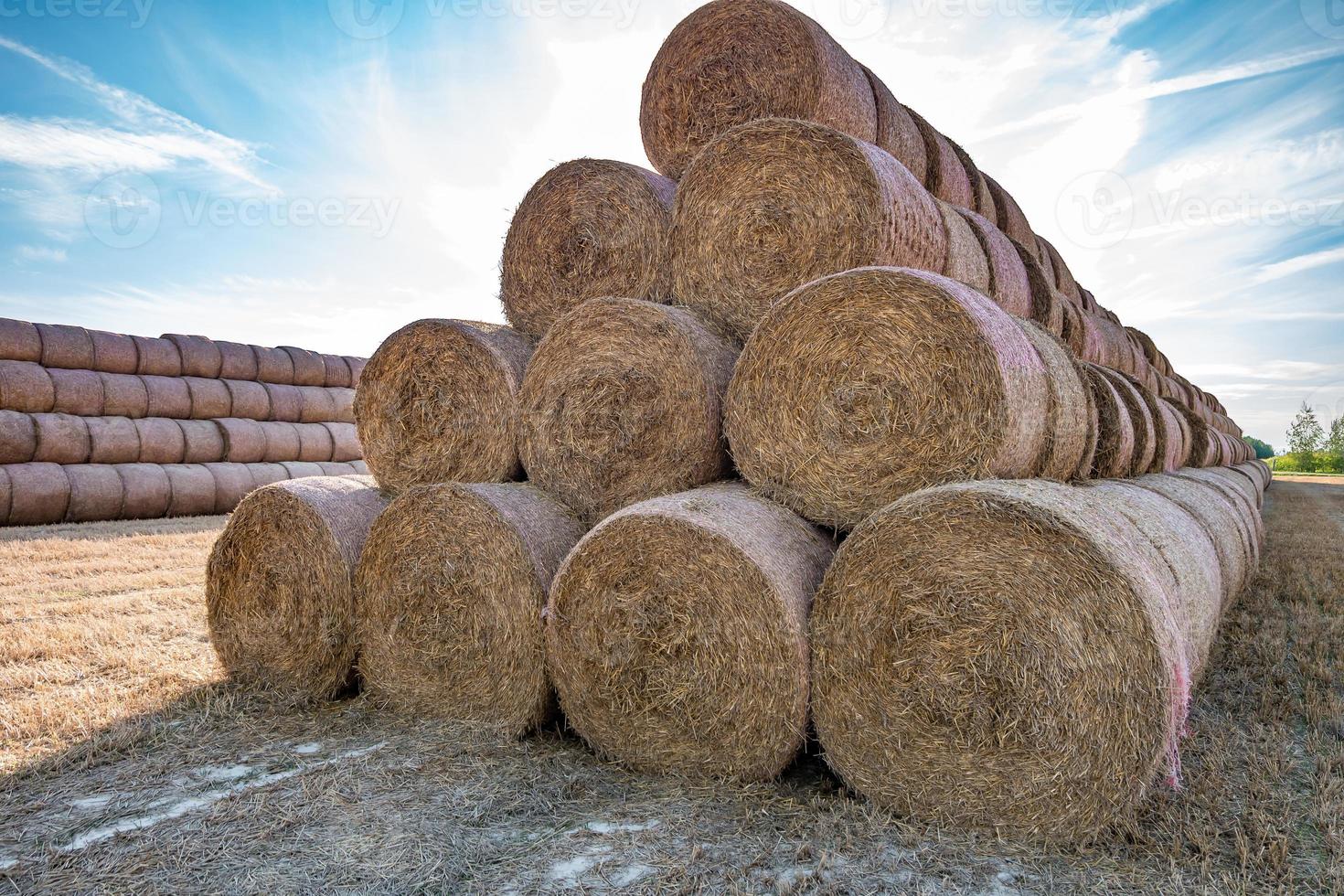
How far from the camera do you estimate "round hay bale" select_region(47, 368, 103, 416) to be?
9586 mm

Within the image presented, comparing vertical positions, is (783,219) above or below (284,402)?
above

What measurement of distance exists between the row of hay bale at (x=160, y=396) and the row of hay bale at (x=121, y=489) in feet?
2.26

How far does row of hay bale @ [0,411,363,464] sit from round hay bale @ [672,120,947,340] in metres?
8.52

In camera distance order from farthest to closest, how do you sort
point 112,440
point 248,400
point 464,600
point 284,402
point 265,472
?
1. point 284,402
2. point 248,400
3. point 265,472
4. point 112,440
5. point 464,600

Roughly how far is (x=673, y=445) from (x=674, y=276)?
0.88 meters

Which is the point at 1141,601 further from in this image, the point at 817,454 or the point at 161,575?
the point at 161,575

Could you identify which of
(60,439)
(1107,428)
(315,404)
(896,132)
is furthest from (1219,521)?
(315,404)

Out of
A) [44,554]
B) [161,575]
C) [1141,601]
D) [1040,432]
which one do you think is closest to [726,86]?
[1040,432]

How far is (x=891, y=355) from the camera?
9.47 ft

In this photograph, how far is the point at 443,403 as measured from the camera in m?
3.97

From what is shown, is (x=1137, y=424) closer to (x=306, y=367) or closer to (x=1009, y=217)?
(x=1009, y=217)

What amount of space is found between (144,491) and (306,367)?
3083 mm

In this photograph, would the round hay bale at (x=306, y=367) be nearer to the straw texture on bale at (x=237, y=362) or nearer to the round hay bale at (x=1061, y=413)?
the straw texture on bale at (x=237, y=362)

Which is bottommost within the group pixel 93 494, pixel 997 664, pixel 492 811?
pixel 492 811
